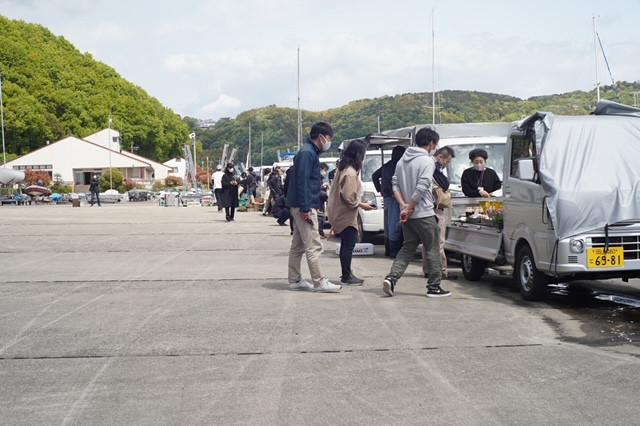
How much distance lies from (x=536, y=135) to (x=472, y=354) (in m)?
3.76

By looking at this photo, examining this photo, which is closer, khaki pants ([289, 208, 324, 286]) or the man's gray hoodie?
the man's gray hoodie

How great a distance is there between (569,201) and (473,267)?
3.05 m

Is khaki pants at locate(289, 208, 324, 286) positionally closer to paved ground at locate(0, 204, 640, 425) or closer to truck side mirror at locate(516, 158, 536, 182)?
paved ground at locate(0, 204, 640, 425)

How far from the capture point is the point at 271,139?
414ft

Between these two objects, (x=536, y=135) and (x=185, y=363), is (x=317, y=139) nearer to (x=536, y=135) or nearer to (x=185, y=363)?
(x=536, y=135)

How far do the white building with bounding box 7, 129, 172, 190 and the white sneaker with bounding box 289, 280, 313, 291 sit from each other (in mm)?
80821

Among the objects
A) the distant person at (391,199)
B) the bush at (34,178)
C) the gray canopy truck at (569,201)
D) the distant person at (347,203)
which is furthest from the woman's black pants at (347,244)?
the bush at (34,178)

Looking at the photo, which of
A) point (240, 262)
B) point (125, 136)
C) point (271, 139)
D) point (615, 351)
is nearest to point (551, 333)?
point (615, 351)

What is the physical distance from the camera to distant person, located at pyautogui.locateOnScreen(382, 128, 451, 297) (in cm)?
1009

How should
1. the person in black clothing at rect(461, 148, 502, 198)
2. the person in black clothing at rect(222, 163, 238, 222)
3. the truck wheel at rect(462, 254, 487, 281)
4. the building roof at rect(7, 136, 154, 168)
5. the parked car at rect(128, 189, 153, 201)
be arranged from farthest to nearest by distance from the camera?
the building roof at rect(7, 136, 154, 168) → the parked car at rect(128, 189, 153, 201) → the person in black clothing at rect(222, 163, 238, 222) → the person in black clothing at rect(461, 148, 502, 198) → the truck wheel at rect(462, 254, 487, 281)

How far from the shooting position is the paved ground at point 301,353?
18.0ft

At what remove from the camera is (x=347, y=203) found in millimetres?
11125

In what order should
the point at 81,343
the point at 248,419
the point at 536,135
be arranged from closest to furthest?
the point at 248,419 < the point at 81,343 < the point at 536,135

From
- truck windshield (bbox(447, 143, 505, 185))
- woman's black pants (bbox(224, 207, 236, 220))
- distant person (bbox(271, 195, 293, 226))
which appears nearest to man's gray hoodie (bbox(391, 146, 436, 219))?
truck windshield (bbox(447, 143, 505, 185))
